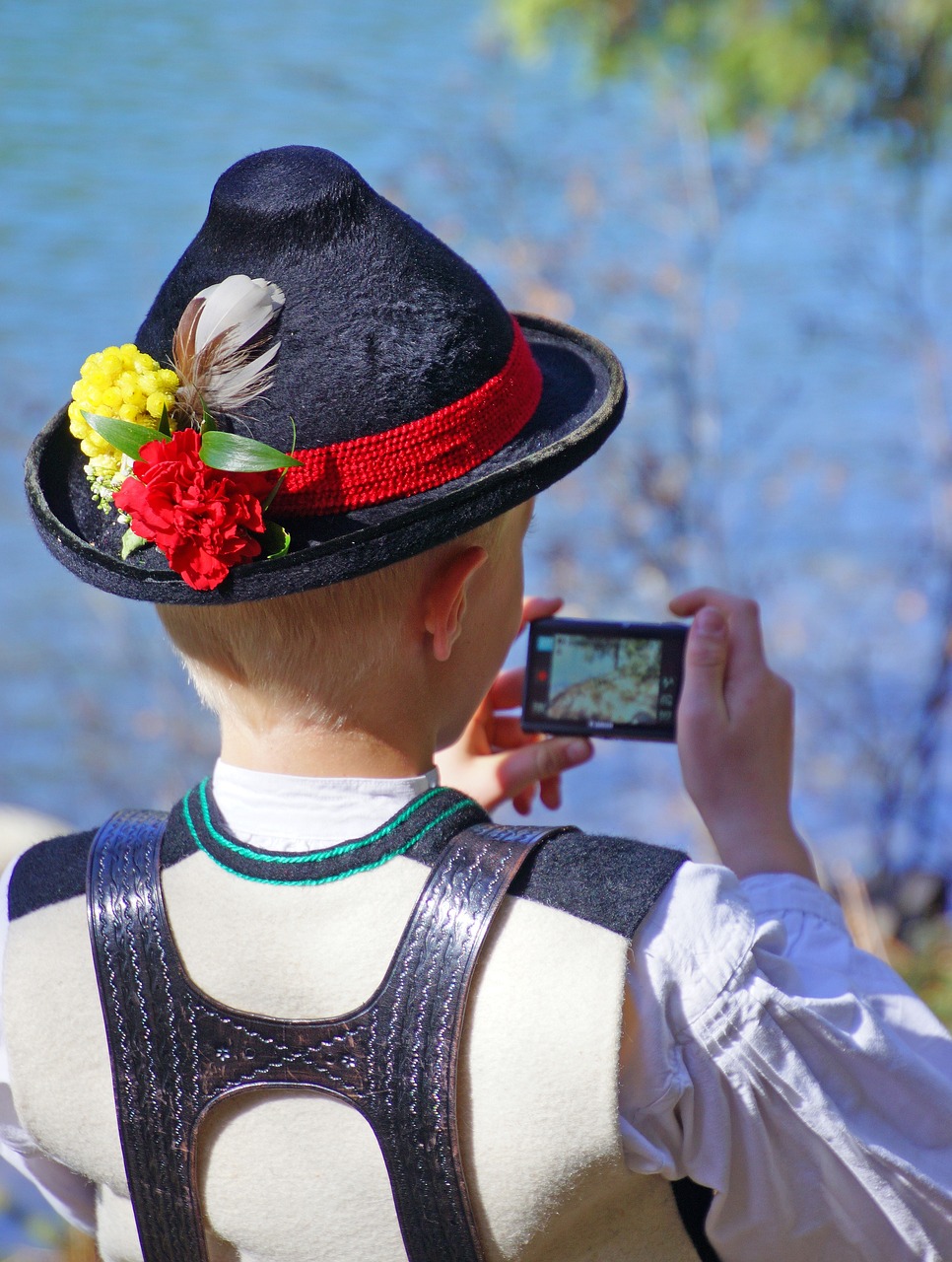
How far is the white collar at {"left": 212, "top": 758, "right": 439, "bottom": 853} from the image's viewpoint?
108cm

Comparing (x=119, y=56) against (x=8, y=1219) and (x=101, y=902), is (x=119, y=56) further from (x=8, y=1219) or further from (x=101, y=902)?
(x=101, y=902)

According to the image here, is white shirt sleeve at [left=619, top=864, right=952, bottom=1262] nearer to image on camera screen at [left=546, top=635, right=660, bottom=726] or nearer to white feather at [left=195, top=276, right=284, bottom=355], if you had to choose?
image on camera screen at [left=546, top=635, right=660, bottom=726]

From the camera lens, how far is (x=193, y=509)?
3.23 ft

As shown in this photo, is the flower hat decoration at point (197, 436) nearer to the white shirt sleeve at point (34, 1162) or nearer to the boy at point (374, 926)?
the boy at point (374, 926)

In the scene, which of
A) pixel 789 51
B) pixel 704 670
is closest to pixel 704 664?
pixel 704 670

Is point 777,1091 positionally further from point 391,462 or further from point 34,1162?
point 34,1162

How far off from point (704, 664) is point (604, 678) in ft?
0.58

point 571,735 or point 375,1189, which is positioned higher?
point 571,735

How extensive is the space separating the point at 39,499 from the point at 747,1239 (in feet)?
3.07

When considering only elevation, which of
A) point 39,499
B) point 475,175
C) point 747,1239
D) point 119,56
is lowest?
point 747,1239

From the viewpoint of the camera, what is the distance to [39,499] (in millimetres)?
1155

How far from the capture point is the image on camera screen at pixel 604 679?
1.43 m

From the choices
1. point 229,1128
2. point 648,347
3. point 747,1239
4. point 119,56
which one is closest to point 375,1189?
point 229,1128

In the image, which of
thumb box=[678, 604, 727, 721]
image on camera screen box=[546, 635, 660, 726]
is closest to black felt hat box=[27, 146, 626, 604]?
thumb box=[678, 604, 727, 721]
